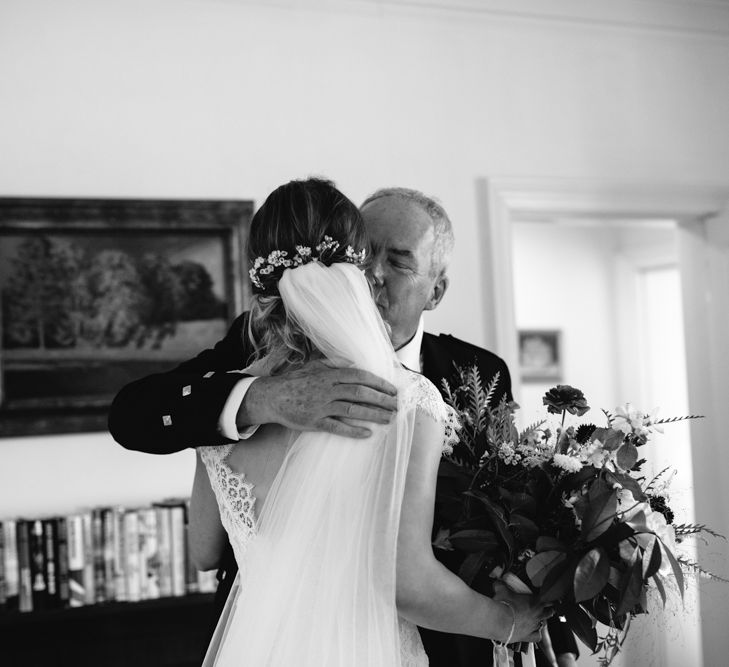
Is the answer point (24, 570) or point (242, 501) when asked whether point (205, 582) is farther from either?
point (242, 501)

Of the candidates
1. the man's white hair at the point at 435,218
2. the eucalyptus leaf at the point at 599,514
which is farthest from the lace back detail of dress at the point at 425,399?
the man's white hair at the point at 435,218

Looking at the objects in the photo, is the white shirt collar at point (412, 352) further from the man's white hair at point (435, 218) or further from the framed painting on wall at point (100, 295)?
the framed painting on wall at point (100, 295)

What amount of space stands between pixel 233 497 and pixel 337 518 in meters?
0.22

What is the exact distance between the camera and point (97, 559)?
3297 mm

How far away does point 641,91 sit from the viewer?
14.3 feet

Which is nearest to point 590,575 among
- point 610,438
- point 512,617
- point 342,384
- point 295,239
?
point 512,617

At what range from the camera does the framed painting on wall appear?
3.45 metres

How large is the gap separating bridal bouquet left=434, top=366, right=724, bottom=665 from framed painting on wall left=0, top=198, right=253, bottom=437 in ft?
6.95

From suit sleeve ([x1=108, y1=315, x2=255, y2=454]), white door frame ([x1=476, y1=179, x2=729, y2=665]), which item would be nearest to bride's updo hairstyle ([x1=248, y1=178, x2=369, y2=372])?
suit sleeve ([x1=108, y1=315, x2=255, y2=454])

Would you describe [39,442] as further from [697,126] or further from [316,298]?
[697,126]

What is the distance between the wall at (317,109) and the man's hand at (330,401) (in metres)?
2.25

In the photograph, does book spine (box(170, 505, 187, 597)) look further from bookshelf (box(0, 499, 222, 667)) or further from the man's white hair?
the man's white hair

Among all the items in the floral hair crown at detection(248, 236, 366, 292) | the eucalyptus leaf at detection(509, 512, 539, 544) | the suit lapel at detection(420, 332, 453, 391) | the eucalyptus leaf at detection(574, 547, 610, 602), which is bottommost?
the eucalyptus leaf at detection(574, 547, 610, 602)

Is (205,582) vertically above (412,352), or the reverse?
(412,352)
